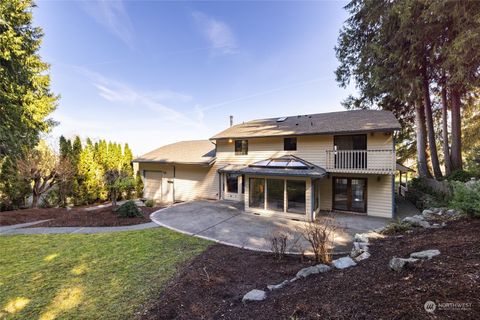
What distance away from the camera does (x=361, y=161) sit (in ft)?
35.0

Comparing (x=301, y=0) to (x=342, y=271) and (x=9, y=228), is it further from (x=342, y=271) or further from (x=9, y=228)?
(x=9, y=228)

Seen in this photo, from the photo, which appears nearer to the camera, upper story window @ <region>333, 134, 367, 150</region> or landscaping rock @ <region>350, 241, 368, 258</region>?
landscaping rock @ <region>350, 241, 368, 258</region>

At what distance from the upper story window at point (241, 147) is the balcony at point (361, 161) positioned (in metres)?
5.36

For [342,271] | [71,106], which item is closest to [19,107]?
[71,106]

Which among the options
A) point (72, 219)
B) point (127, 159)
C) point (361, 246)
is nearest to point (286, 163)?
point (361, 246)

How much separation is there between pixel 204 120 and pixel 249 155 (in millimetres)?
12491

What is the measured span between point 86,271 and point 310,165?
10181 mm

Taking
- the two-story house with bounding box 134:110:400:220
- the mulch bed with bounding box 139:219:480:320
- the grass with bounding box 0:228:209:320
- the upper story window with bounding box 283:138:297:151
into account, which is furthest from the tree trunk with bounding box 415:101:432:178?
the grass with bounding box 0:228:209:320

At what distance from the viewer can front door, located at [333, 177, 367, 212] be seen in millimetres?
11172

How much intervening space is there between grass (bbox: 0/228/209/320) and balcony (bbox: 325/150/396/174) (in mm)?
8122

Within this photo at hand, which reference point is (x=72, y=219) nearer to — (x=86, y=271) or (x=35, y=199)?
(x=35, y=199)

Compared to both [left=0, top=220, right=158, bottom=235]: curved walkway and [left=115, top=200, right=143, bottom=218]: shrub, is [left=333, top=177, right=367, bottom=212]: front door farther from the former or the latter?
[left=115, top=200, right=143, bottom=218]: shrub

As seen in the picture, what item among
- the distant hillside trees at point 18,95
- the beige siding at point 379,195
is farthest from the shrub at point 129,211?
the beige siding at point 379,195

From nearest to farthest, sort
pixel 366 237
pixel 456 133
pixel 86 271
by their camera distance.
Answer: pixel 86 271 → pixel 366 237 → pixel 456 133
